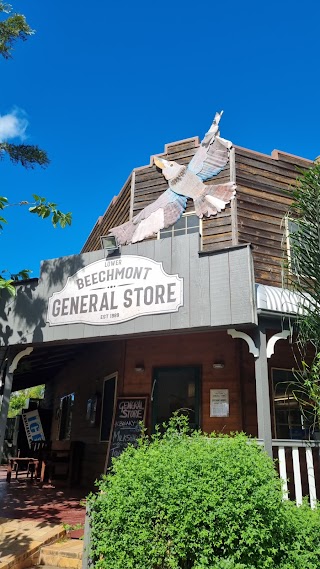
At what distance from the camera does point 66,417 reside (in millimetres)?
12367

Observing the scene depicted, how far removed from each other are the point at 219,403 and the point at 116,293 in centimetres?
285

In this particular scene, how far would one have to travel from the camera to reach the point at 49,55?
1185 centimetres

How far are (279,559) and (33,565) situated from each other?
2.66m

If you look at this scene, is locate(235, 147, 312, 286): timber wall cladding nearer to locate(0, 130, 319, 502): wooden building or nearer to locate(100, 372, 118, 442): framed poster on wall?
locate(0, 130, 319, 502): wooden building

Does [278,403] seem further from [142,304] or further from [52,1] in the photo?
[52,1]

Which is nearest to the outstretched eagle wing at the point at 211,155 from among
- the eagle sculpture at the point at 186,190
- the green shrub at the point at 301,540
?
the eagle sculpture at the point at 186,190

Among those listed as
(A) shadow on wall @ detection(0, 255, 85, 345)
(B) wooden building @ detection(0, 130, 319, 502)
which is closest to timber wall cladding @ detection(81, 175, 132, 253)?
(B) wooden building @ detection(0, 130, 319, 502)

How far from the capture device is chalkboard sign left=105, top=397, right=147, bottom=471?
771cm

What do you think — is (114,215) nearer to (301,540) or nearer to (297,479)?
(297,479)

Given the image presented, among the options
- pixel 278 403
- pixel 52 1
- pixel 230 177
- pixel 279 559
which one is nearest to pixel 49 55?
pixel 52 1

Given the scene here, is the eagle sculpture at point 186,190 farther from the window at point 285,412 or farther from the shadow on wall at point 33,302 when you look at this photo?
the window at point 285,412

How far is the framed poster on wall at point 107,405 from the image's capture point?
878 cm

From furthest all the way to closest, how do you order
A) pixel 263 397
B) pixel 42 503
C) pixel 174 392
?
1. pixel 174 392
2. pixel 42 503
3. pixel 263 397

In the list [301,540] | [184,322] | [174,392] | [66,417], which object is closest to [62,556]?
[301,540]
